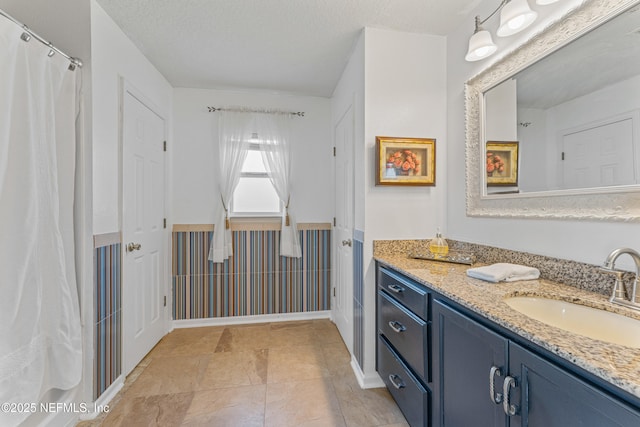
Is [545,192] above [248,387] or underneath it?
above

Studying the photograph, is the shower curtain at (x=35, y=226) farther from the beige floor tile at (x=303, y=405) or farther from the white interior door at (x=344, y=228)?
the white interior door at (x=344, y=228)

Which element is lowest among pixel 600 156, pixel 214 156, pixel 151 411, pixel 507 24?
pixel 151 411

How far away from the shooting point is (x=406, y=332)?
1.41 meters

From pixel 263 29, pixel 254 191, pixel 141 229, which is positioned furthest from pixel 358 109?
pixel 141 229

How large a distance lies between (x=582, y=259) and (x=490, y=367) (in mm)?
675

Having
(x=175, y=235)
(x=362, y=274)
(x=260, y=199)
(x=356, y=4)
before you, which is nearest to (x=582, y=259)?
(x=362, y=274)

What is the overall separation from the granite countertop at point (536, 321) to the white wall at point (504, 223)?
0.62ft

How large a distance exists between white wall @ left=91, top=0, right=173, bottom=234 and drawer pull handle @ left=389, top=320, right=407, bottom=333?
1858 mm

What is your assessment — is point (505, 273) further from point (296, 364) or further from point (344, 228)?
point (296, 364)

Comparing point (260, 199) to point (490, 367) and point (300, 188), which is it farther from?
point (490, 367)

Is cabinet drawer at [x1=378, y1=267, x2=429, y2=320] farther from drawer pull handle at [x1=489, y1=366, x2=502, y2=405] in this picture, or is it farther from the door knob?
the door knob

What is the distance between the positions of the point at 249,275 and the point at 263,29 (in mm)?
2242

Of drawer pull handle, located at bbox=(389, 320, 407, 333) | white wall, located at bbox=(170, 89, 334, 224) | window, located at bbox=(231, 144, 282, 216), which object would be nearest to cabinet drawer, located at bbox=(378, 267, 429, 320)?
drawer pull handle, located at bbox=(389, 320, 407, 333)

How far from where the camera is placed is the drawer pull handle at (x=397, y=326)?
1448 millimetres
